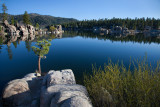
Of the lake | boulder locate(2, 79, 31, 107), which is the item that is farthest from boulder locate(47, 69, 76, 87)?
boulder locate(2, 79, 31, 107)

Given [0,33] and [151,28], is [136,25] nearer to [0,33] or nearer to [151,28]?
[151,28]

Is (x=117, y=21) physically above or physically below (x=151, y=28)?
above

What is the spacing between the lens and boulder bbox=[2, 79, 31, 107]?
30.7 ft

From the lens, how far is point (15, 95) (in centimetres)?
949

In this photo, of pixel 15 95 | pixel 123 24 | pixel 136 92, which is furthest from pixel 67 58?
pixel 123 24

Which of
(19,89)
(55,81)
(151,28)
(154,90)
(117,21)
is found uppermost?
(117,21)

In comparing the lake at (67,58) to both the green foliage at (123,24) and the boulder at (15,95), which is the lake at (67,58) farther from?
the green foliage at (123,24)

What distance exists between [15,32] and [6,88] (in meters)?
101

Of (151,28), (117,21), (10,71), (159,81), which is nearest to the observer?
(159,81)

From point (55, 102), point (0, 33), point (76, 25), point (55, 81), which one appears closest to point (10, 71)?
point (55, 81)

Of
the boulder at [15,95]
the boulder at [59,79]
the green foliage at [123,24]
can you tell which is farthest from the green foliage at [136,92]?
the green foliage at [123,24]

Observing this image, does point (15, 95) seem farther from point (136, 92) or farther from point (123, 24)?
point (123, 24)

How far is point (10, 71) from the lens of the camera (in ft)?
71.5

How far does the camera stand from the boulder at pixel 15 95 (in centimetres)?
936
